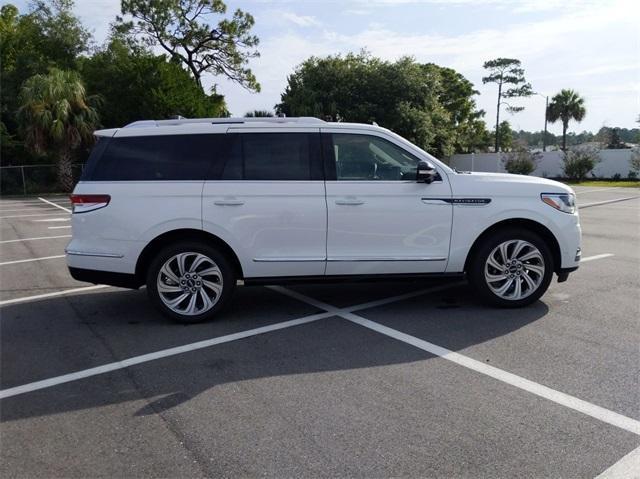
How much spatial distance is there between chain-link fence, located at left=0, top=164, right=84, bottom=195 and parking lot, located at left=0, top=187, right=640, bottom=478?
88.3 ft

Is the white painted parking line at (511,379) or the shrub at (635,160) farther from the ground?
the shrub at (635,160)

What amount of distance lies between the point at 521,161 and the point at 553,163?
5312 mm

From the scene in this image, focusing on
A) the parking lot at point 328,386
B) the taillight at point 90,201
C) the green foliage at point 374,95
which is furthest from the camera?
the green foliage at point 374,95

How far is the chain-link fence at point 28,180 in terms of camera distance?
30016mm

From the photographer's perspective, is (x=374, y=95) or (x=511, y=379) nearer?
(x=511, y=379)

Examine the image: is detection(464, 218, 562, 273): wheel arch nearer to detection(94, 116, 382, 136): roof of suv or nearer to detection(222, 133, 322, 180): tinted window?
detection(94, 116, 382, 136): roof of suv

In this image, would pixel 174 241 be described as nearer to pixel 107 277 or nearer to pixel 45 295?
pixel 107 277

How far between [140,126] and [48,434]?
10.6ft

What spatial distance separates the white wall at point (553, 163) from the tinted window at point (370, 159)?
3501cm

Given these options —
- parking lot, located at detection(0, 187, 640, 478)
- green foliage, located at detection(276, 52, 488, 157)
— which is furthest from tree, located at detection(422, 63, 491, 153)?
parking lot, located at detection(0, 187, 640, 478)

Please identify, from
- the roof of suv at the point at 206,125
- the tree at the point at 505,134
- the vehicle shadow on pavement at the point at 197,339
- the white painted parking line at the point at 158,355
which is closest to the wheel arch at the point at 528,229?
the vehicle shadow on pavement at the point at 197,339

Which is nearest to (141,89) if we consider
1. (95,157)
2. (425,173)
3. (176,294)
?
(95,157)

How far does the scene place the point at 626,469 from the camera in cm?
290

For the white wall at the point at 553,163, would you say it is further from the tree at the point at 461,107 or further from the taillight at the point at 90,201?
the taillight at the point at 90,201
